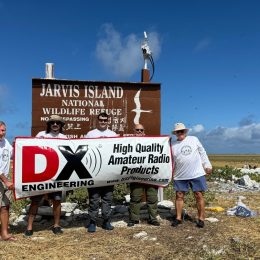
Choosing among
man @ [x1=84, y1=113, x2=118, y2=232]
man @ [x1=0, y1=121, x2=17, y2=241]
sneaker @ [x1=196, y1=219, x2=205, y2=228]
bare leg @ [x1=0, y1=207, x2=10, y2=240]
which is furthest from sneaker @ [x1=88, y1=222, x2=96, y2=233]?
sneaker @ [x1=196, y1=219, x2=205, y2=228]

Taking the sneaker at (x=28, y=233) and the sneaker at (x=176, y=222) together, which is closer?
the sneaker at (x=28, y=233)

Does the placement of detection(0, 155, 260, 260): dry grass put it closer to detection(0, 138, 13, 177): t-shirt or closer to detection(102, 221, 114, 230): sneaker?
detection(102, 221, 114, 230): sneaker

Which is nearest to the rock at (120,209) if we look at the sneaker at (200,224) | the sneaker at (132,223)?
the sneaker at (132,223)

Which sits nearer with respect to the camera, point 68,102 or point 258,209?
point 68,102

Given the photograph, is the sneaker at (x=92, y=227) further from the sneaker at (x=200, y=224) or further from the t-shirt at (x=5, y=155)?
the sneaker at (x=200, y=224)

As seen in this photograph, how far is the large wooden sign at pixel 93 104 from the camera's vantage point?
9.55 metres

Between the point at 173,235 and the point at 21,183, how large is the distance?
287 cm

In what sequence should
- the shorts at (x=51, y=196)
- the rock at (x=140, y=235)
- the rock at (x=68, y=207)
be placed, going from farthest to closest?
the rock at (x=68, y=207) < the shorts at (x=51, y=196) < the rock at (x=140, y=235)

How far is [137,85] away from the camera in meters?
10.0

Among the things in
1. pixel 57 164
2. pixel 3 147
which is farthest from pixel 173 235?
pixel 3 147

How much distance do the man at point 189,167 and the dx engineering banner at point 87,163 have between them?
229 millimetres

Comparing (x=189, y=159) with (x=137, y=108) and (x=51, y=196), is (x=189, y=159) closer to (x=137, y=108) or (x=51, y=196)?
(x=137, y=108)

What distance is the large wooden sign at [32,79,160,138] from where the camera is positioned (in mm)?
9547

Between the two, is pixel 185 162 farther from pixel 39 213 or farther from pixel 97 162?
pixel 39 213
